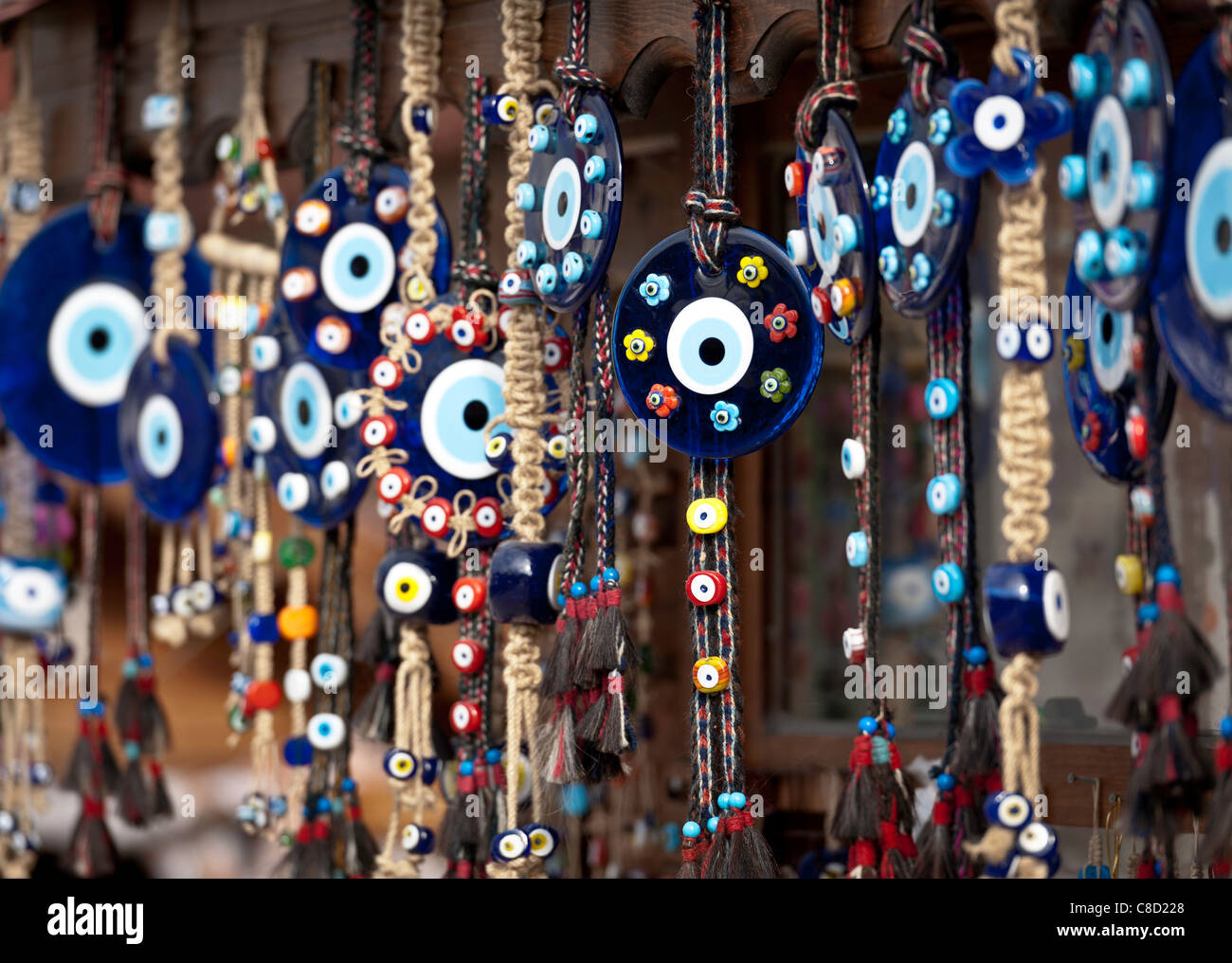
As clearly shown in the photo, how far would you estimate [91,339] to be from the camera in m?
1.43

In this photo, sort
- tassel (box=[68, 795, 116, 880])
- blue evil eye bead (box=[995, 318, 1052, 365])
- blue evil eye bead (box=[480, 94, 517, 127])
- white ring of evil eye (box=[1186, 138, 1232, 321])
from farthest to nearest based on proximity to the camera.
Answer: tassel (box=[68, 795, 116, 880]) → blue evil eye bead (box=[480, 94, 517, 127]) → blue evil eye bead (box=[995, 318, 1052, 365]) → white ring of evil eye (box=[1186, 138, 1232, 321])

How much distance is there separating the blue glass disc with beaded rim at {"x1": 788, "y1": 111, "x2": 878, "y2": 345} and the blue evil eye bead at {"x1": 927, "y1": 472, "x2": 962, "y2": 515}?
0.13 meters

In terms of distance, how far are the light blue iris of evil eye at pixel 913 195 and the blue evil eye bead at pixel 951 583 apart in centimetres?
25

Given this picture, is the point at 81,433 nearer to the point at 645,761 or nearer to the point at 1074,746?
Result: the point at 645,761

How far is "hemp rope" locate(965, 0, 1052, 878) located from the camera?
2.85 feet

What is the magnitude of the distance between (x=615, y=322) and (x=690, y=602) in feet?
0.75

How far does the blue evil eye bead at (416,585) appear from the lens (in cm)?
112

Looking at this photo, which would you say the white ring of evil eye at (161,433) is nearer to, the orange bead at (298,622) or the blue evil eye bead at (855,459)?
the orange bead at (298,622)

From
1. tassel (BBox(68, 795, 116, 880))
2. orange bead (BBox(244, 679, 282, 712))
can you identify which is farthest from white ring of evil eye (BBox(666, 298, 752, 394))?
tassel (BBox(68, 795, 116, 880))

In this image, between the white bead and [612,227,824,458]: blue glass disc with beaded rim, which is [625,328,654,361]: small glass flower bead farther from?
the white bead

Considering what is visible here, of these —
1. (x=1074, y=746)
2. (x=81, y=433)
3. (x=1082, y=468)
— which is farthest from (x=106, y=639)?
(x=1082, y=468)

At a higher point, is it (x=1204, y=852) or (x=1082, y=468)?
(x=1082, y=468)

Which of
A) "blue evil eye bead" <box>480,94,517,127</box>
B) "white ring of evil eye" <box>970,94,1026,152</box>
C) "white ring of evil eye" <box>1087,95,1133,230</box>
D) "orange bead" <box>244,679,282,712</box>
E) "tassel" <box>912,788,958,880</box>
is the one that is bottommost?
"tassel" <box>912,788,958,880</box>
